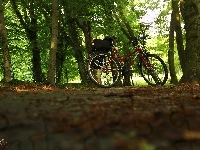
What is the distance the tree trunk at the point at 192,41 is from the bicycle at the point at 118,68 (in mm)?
657

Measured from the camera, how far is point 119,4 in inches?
751

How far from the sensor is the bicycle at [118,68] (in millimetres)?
8133

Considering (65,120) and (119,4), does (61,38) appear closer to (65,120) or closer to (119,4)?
(119,4)

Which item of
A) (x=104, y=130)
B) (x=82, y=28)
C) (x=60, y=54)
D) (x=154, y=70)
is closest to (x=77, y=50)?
(x=82, y=28)

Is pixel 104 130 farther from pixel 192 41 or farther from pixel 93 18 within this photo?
pixel 93 18

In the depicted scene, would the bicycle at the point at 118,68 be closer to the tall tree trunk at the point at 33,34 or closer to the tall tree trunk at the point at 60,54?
the tall tree trunk at the point at 33,34

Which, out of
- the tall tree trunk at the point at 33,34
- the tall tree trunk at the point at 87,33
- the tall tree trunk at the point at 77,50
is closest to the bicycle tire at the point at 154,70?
the tall tree trunk at the point at 87,33

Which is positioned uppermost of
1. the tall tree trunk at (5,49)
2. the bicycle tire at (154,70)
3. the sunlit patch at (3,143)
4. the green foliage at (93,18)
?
the green foliage at (93,18)

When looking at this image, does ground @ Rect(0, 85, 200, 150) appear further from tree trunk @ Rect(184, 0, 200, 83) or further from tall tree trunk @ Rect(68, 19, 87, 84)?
tall tree trunk @ Rect(68, 19, 87, 84)

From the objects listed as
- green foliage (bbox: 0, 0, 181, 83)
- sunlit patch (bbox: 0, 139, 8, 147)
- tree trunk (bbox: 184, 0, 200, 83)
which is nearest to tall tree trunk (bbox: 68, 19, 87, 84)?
green foliage (bbox: 0, 0, 181, 83)

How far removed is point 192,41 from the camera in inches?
335

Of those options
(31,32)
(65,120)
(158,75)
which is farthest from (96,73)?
(31,32)

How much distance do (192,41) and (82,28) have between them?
11902 millimetres

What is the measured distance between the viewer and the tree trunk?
823 centimetres
